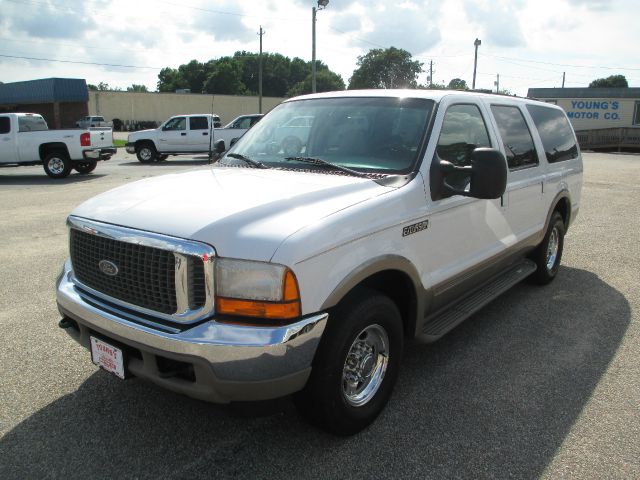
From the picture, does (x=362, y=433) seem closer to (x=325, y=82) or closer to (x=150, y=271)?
(x=150, y=271)

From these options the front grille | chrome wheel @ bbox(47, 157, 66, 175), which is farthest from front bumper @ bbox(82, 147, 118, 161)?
the front grille

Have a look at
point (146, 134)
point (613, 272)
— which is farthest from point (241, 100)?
point (613, 272)

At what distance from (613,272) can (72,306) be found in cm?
575

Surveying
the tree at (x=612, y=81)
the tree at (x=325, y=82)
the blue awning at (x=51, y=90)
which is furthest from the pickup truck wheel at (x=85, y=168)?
the tree at (x=612, y=81)

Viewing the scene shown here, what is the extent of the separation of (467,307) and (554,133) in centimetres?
259

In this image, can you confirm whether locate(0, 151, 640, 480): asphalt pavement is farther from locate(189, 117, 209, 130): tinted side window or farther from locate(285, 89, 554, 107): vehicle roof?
locate(189, 117, 209, 130): tinted side window

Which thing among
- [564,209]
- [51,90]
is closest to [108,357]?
[564,209]

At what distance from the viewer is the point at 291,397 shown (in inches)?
103

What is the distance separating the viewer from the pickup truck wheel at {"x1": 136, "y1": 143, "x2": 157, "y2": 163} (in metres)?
21.6

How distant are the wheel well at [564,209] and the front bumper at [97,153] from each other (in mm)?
14179

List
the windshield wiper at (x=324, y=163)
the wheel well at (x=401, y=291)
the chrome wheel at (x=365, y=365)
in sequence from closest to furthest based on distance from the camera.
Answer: the chrome wheel at (x=365, y=365), the wheel well at (x=401, y=291), the windshield wiper at (x=324, y=163)

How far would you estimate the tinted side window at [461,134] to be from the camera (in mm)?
3533

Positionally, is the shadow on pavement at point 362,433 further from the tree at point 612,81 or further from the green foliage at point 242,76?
the tree at point 612,81

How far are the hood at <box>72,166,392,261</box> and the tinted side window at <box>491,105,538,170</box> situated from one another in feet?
6.03
